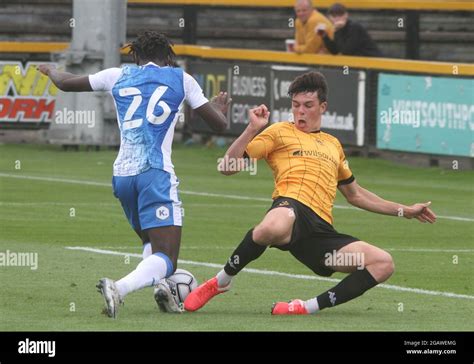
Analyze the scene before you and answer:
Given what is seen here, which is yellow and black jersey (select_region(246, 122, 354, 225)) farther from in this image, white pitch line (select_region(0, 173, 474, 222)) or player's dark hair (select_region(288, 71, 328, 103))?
white pitch line (select_region(0, 173, 474, 222))

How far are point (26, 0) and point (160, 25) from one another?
115 inches

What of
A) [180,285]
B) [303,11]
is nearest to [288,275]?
[180,285]

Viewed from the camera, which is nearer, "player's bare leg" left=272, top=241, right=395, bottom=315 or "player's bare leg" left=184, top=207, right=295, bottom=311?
"player's bare leg" left=184, top=207, right=295, bottom=311

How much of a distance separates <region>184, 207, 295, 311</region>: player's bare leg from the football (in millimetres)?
122

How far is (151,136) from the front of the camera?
10.8 metres

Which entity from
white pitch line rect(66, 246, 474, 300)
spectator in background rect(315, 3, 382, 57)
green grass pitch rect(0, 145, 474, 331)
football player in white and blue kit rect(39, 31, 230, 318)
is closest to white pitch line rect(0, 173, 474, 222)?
green grass pitch rect(0, 145, 474, 331)

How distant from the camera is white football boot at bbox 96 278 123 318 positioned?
10.2 meters

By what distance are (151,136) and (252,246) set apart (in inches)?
40.2

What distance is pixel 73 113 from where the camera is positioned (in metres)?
27.1

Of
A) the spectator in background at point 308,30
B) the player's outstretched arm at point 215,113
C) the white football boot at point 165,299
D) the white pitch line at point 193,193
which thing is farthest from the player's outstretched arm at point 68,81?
the spectator in background at point 308,30

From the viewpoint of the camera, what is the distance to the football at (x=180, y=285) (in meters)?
11.2

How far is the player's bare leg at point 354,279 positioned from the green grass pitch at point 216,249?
0.13 m
